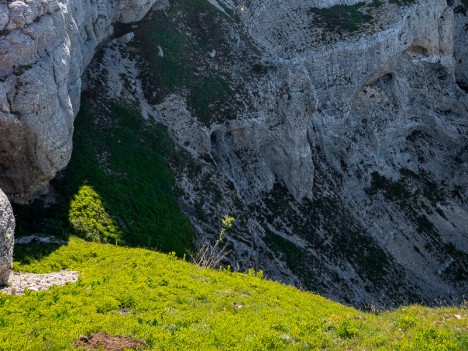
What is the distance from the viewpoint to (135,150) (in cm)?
3219

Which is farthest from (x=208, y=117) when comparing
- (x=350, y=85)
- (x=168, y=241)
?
(x=350, y=85)

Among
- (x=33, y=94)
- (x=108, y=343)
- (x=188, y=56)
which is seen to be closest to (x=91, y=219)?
(x=33, y=94)

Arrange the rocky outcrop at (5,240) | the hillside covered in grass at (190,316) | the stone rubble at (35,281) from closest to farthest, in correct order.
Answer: the hillside covered in grass at (190,316)
the stone rubble at (35,281)
the rocky outcrop at (5,240)

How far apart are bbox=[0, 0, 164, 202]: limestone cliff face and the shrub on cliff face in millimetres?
2314

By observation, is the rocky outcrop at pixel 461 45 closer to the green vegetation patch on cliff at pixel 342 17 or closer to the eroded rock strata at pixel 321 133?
the eroded rock strata at pixel 321 133

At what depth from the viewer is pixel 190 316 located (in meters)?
14.4

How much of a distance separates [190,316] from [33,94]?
1381 cm

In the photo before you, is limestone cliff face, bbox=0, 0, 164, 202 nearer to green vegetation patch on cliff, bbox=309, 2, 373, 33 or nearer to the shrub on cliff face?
the shrub on cliff face

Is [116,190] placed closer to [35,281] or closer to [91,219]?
[91,219]

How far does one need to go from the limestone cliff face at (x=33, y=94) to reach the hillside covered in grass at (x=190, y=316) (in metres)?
4.75

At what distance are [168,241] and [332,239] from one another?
20048 mm

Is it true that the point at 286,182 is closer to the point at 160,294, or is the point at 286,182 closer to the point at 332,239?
the point at 332,239

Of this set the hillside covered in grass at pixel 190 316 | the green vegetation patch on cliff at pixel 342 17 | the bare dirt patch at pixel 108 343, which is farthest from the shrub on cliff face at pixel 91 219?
the green vegetation patch on cliff at pixel 342 17

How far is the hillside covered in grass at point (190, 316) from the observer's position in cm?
1259
